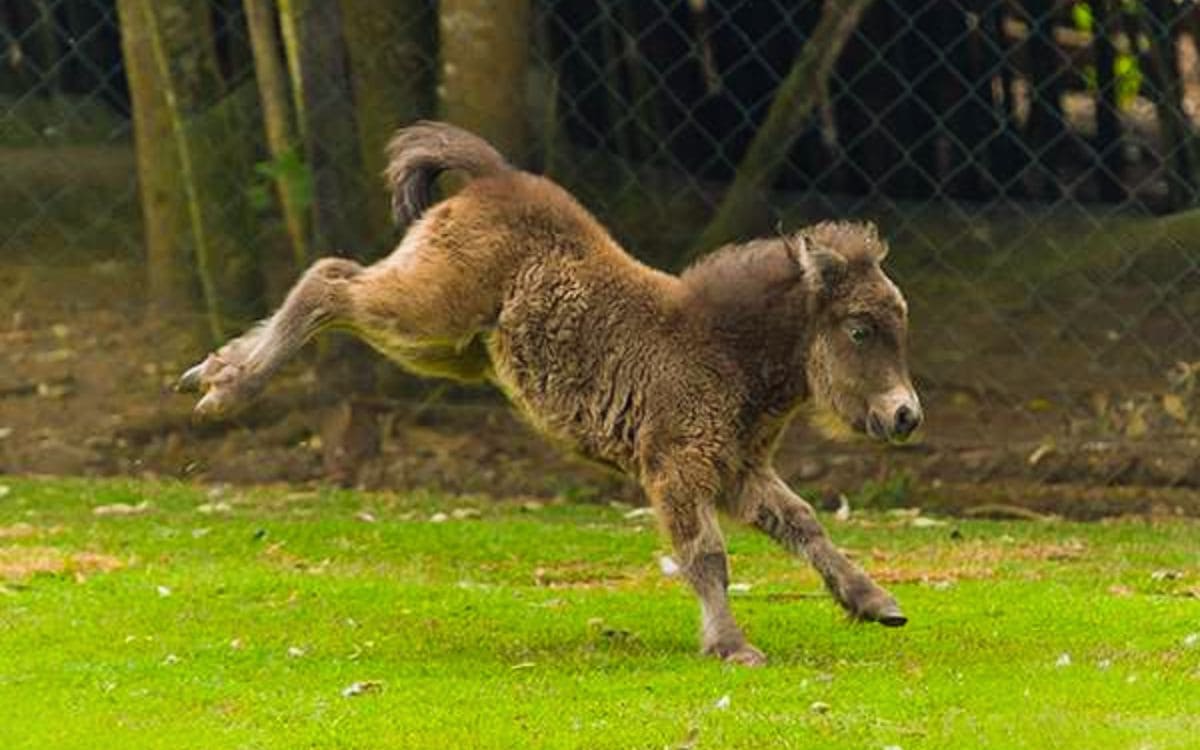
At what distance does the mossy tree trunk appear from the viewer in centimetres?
1316

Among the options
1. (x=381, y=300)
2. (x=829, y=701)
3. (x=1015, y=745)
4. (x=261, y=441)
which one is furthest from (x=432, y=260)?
(x=261, y=441)

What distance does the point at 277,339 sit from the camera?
9141mm

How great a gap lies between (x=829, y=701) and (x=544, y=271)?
1.92m

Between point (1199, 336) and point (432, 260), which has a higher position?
point (432, 260)

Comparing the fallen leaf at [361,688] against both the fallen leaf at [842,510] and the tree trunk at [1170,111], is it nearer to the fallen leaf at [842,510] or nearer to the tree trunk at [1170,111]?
the fallen leaf at [842,510]

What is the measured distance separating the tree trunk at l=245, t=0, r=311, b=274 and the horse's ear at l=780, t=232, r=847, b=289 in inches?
170

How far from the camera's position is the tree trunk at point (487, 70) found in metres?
12.7

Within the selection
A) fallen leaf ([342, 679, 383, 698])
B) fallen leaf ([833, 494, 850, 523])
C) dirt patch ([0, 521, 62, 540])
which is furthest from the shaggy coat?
fallen leaf ([833, 494, 850, 523])

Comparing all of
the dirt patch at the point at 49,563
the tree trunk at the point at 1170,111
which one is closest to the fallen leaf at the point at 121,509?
the dirt patch at the point at 49,563

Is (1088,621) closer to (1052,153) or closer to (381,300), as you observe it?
(381,300)

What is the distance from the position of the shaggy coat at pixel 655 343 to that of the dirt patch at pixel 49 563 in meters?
1.22

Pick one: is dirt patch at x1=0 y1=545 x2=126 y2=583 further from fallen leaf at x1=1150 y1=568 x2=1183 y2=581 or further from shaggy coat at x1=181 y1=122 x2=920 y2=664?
fallen leaf at x1=1150 y1=568 x2=1183 y2=581

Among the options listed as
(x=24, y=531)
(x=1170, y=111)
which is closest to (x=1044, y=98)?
(x=1170, y=111)

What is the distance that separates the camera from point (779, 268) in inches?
356
